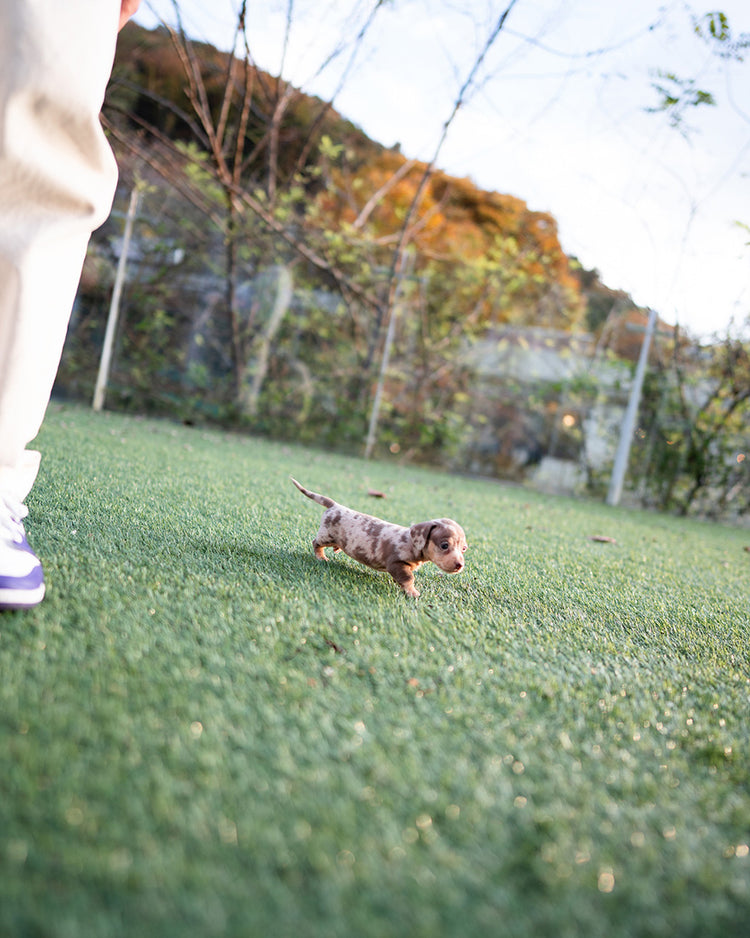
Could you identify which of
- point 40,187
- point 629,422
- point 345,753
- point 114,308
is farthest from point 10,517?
point 629,422

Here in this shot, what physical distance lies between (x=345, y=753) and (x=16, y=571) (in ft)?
1.94

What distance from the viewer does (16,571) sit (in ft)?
3.33

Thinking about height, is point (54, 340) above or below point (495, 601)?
above

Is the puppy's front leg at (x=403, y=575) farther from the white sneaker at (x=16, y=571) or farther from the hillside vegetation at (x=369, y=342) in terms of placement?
the hillside vegetation at (x=369, y=342)

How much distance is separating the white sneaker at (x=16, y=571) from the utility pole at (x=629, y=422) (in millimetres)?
5822

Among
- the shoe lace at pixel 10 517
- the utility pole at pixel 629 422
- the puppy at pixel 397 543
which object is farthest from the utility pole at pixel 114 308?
the shoe lace at pixel 10 517

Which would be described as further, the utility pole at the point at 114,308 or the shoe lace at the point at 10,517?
the utility pole at the point at 114,308

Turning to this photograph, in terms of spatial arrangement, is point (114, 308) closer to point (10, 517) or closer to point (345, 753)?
point (10, 517)

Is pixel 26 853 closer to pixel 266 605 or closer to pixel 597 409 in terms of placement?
pixel 266 605

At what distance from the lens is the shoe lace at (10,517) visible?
1.11 metres

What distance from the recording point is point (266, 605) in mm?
1231

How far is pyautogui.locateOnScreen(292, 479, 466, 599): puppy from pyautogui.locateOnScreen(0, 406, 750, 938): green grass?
0.06m

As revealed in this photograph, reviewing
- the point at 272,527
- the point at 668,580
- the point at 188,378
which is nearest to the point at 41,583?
the point at 272,527

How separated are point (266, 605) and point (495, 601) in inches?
23.1
